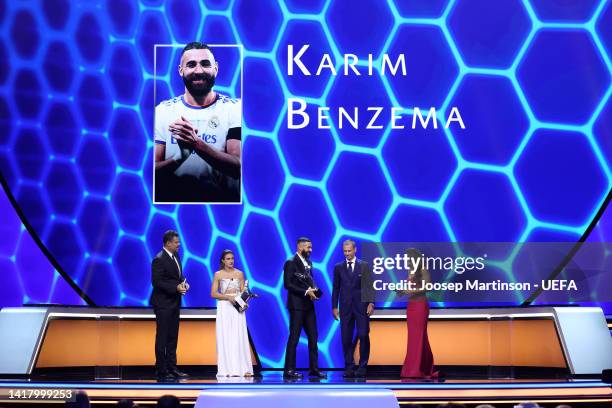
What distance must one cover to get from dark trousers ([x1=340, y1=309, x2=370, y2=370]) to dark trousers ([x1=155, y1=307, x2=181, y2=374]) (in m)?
1.75

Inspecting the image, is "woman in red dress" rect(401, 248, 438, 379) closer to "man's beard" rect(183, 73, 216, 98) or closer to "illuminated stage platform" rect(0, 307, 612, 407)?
"illuminated stage platform" rect(0, 307, 612, 407)

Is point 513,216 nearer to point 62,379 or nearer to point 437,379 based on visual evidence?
point 437,379

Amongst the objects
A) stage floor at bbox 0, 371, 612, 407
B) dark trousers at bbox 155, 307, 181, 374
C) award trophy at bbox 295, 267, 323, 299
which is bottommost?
stage floor at bbox 0, 371, 612, 407

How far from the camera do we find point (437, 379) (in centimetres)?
848

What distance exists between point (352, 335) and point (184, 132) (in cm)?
310

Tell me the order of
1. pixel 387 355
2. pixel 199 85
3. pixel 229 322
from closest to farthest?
pixel 229 322, pixel 387 355, pixel 199 85

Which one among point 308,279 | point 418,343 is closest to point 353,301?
point 308,279

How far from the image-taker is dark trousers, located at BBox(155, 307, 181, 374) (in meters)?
8.51

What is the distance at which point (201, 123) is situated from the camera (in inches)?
400

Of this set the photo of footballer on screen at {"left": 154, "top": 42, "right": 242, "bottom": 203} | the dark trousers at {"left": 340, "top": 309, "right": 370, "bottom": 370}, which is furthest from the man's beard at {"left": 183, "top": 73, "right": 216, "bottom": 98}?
the dark trousers at {"left": 340, "top": 309, "right": 370, "bottom": 370}

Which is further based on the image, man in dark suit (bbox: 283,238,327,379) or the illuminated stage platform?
man in dark suit (bbox: 283,238,327,379)

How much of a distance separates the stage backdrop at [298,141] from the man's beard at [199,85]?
0.16 meters

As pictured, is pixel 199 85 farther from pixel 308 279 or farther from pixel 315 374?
pixel 315 374

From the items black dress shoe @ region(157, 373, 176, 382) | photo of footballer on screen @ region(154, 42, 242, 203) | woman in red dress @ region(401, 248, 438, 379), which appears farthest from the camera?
photo of footballer on screen @ region(154, 42, 242, 203)
